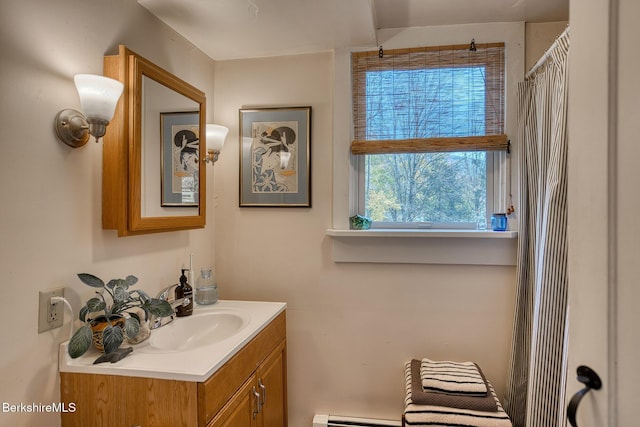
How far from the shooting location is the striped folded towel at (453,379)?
156 cm

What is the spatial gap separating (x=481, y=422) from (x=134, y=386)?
51.3 inches

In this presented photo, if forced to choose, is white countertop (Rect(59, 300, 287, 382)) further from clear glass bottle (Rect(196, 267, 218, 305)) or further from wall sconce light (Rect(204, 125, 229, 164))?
wall sconce light (Rect(204, 125, 229, 164))

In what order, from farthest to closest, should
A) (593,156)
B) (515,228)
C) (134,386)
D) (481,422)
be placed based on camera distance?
(515,228)
(481,422)
(134,386)
(593,156)

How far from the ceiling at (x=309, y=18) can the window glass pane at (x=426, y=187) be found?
0.68 meters

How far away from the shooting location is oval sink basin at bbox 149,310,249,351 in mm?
1481

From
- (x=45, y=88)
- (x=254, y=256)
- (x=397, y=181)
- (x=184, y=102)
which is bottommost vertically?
(x=254, y=256)

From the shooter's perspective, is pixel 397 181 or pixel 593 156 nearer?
pixel 593 156

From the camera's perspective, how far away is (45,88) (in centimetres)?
111

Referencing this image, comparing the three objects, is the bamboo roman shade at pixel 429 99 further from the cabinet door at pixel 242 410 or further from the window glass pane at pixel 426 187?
the cabinet door at pixel 242 410

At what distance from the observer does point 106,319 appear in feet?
3.92

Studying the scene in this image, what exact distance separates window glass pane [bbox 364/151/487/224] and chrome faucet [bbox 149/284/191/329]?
108 cm

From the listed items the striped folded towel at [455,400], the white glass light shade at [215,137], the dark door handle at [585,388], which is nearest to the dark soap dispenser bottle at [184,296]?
the white glass light shade at [215,137]

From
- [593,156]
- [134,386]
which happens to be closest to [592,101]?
[593,156]

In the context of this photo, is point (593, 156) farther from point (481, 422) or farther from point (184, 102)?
point (184, 102)
